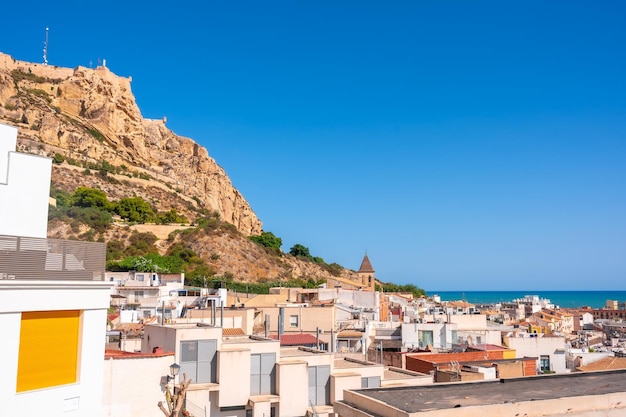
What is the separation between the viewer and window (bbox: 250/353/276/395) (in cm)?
2047

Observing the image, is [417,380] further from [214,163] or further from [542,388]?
[214,163]

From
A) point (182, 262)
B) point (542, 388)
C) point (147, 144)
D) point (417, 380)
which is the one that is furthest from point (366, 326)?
point (147, 144)

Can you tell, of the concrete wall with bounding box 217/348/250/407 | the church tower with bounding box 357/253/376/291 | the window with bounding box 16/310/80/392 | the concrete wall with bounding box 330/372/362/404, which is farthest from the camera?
the church tower with bounding box 357/253/376/291

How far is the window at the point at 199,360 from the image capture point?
758 inches

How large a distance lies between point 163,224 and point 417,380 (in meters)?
71.7

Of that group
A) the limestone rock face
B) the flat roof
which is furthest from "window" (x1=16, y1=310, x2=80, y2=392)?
the limestone rock face

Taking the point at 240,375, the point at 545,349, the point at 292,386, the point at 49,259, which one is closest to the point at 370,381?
the point at 292,386

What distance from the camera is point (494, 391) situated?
1252 centimetres

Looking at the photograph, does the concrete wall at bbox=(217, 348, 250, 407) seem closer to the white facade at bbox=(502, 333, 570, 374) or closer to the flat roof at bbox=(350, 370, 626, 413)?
the flat roof at bbox=(350, 370, 626, 413)

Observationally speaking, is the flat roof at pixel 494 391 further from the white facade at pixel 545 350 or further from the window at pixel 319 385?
the white facade at pixel 545 350

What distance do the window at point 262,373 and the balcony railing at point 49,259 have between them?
9438 mm

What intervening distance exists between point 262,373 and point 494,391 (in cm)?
1000

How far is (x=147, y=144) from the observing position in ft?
441

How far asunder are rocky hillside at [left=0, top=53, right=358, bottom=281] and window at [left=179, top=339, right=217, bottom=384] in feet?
184
